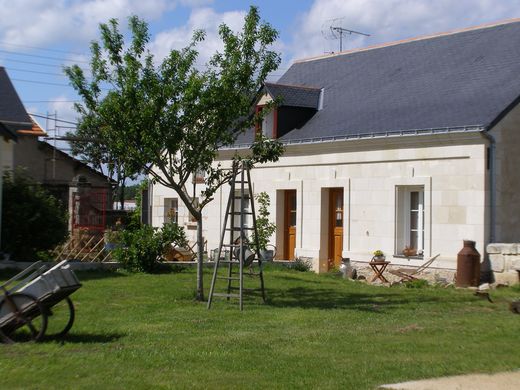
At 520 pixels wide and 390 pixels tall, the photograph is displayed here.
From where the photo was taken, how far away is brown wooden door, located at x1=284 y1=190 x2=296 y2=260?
79.3 ft

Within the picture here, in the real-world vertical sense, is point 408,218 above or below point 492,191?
below

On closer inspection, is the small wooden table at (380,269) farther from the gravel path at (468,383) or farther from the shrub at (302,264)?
the gravel path at (468,383)

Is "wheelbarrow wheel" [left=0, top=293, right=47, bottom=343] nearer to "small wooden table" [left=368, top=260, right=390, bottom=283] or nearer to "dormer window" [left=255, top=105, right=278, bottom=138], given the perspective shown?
"small wooden table" [left=368, top=260, right=390, bottom=283]

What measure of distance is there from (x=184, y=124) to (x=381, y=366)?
22.2 ft

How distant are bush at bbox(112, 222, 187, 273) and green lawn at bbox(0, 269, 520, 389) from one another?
3.15 m

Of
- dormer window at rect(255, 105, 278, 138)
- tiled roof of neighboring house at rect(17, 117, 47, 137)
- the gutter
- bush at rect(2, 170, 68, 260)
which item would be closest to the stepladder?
the gutter

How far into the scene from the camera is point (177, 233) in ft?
69.4

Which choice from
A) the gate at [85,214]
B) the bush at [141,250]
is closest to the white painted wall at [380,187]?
the gate at [85,214]

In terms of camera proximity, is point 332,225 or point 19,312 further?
point 332,225

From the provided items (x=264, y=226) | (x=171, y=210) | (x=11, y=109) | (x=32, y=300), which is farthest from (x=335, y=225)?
(x=32, y=300)

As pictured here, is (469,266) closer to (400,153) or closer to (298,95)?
(400,153)

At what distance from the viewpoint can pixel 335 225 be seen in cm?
2295

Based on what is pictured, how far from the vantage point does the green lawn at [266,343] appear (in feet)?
27.4

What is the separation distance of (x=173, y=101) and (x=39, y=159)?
67.4 ft
